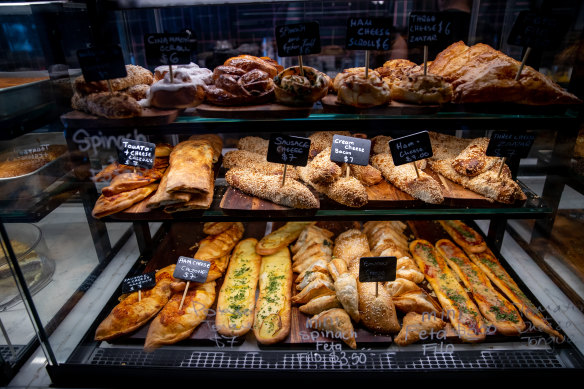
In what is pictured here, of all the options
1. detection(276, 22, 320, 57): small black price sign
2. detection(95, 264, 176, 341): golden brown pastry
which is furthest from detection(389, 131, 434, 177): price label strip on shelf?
detection(95, 264, 176, 341): golden brown pastry

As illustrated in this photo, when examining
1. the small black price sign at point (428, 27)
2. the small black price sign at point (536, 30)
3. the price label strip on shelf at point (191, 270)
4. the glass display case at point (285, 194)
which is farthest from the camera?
the price label strip on shelf at point (191, 270)

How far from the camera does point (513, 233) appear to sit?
441cm

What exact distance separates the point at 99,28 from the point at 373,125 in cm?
235

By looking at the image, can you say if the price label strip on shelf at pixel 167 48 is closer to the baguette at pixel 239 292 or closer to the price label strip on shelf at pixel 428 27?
the price label strip on shelf at pixel 428 27

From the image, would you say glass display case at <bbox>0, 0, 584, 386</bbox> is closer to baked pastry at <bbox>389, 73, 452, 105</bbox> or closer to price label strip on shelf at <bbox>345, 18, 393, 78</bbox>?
baked pastry at <bbox>389, 73, 452, 105</bbox>

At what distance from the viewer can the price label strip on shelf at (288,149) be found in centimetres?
277

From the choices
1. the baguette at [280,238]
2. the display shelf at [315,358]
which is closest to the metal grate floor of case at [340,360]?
the display shelf at [315,358]

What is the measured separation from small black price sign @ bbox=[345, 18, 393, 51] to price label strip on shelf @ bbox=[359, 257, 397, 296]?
4.85 ft

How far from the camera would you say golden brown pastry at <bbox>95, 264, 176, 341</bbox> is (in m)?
3.01

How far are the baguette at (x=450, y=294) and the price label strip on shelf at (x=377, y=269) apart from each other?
0.61 m

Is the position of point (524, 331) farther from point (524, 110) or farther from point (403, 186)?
point (524, 110)

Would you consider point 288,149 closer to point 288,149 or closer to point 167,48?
point 288,149

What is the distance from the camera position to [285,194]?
→ 2881 millimetres

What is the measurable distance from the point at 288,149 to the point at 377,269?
3.68 feet
